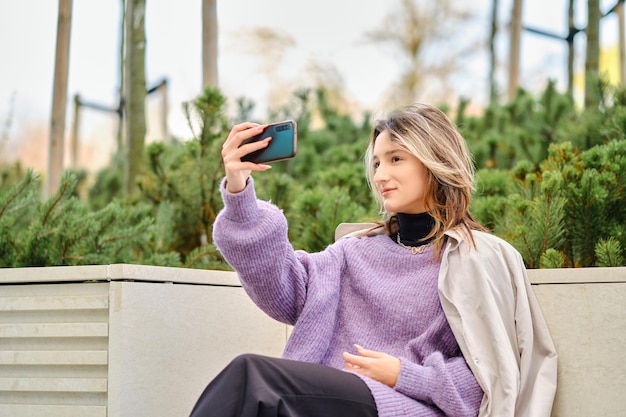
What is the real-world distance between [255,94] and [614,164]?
22.3 feet

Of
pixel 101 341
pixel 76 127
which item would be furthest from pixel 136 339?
pixel 76 127

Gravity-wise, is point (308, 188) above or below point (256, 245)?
above

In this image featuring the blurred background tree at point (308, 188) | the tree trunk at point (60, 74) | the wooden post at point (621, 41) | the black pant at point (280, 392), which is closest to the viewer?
the black pant at point (280, 392)

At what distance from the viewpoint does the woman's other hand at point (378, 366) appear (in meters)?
1.61

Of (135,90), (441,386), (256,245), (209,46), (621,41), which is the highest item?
(621,41)

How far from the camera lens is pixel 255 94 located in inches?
342

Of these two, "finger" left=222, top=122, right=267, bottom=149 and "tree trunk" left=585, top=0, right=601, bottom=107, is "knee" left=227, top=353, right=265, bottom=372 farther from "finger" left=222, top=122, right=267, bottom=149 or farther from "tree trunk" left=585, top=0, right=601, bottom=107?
"tree trunk" left=585, top=0, right=601, bottom=107

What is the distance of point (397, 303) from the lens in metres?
1.79

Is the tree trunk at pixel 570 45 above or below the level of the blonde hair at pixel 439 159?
above

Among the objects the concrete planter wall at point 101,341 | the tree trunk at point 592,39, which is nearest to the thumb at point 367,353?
the concrete planter wall at point 101,341

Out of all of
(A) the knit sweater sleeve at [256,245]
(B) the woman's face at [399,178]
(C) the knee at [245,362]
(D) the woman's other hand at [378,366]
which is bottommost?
(D) the woman's other hand at [378,366]

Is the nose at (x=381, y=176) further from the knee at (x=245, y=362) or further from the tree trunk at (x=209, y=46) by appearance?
the tree trunk at (x=209, y=46)

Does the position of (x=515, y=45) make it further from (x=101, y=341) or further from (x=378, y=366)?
(x=101, y=341)

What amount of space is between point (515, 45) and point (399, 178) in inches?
159
